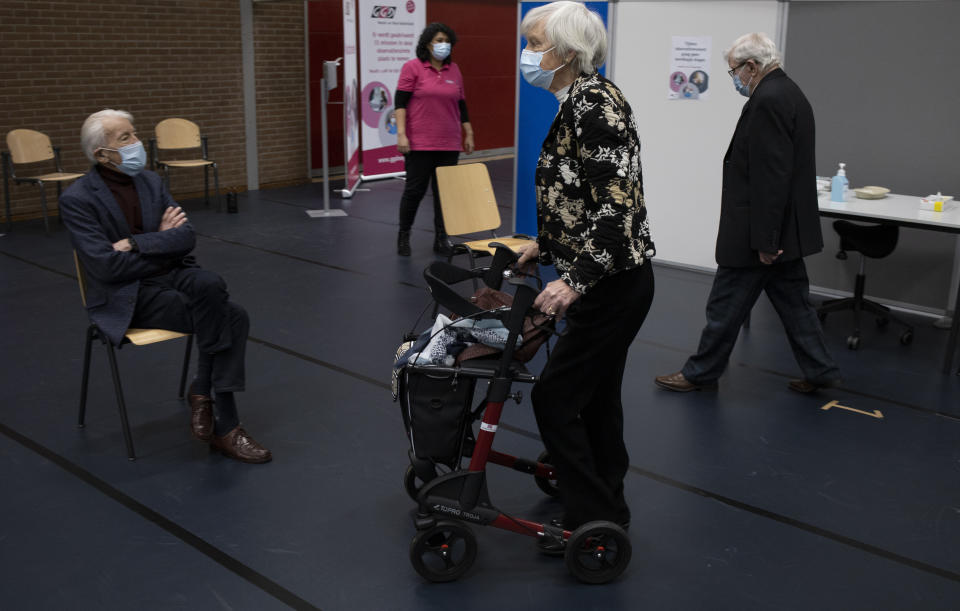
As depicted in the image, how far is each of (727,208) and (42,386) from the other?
315 centimetres

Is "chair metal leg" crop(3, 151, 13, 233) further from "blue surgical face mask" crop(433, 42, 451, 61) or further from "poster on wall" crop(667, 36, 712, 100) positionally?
"poster on wall" crop(667, 36, 712, 100)

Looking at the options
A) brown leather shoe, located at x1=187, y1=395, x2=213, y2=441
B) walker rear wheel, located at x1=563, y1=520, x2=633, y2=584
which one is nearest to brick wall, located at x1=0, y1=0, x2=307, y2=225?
brown leather shoe, located at x1=187, y1=395, x2=213, y2=441

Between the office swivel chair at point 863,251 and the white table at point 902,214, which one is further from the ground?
the white table at point 902,214

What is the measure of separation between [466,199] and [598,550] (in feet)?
9.53

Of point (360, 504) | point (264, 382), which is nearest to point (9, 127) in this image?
point (264, 382)

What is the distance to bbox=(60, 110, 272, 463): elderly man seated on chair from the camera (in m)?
3.38

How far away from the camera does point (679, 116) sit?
20.1ft

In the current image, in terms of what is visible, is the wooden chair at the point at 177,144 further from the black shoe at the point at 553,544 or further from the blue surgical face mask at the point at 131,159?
the black shoe at the point at 553,544

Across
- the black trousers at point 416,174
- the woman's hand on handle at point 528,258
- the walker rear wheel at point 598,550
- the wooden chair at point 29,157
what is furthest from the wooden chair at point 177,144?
the walker rear wheel at point 598,550

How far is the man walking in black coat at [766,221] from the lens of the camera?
150 inches

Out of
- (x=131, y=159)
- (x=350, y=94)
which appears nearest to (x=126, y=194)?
(x=131, y=159)

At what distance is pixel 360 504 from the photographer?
309 cm

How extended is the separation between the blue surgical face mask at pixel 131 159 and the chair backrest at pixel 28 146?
4490 millimetres

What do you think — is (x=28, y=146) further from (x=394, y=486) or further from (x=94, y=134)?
(x=394, y=486)
